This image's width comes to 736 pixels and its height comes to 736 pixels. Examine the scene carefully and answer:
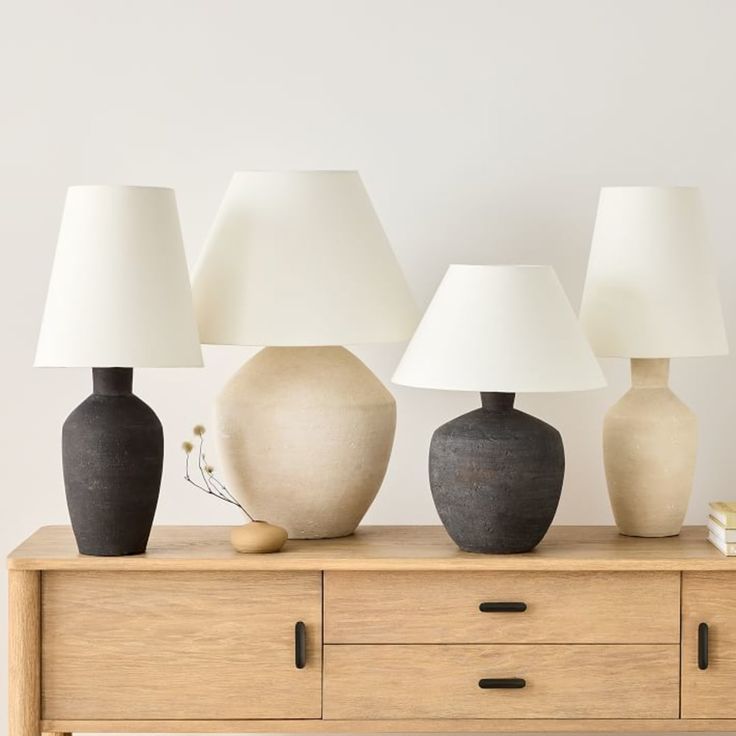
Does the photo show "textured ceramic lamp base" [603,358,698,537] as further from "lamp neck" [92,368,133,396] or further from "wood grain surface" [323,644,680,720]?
"lamp neck" [92,368,133,396]

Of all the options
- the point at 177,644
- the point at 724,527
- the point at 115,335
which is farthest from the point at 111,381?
the point at 724,527

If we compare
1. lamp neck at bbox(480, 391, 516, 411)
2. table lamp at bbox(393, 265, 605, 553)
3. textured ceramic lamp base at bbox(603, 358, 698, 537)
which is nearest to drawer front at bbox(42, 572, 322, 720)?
table lamp at bbox(393, 265, 605, 553)

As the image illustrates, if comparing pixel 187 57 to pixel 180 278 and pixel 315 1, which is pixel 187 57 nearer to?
pixel 315 1

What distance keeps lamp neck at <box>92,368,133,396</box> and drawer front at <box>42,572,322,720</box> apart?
283 mm

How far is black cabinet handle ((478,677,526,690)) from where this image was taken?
199cm

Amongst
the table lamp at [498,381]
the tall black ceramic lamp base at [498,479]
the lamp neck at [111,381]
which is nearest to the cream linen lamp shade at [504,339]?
the table lamp at [498,381]

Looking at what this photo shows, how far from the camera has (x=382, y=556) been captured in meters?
2.01

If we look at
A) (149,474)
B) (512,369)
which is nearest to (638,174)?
(512,369)

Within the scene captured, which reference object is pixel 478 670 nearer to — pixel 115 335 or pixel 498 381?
pixel 498 381

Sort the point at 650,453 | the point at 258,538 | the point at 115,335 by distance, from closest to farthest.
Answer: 1. the point at 115,335
2. the point at 258,538
3. the point at 650,453

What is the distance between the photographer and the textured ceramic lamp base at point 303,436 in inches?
82.7

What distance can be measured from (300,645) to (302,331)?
0.49 m

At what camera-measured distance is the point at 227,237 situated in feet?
6.86

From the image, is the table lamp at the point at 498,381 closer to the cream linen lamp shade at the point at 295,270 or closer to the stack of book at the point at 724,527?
the cream linen lamp shade at the point at 295,270
